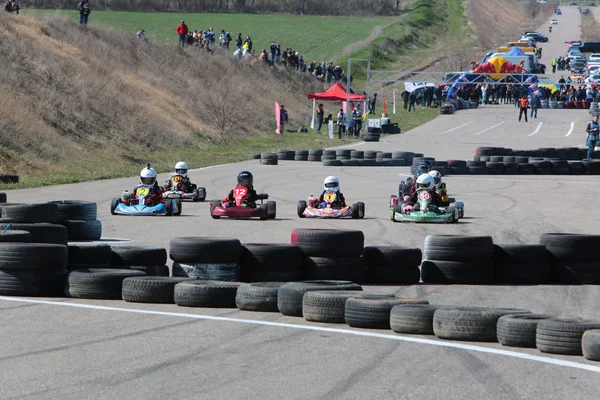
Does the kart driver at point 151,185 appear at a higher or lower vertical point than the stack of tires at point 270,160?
lower

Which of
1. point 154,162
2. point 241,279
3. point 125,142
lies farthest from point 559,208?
point 125,142

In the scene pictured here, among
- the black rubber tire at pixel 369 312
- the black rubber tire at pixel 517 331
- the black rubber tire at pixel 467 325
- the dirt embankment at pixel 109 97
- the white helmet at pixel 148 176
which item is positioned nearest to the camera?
the black rubber tire at pixel 517 331

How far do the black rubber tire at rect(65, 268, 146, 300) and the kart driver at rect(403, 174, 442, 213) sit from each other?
884cm

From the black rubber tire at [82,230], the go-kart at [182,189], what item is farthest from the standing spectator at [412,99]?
the black rubber tire at [82,230]

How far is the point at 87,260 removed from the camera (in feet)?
34.9

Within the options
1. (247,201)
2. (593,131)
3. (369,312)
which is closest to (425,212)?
(247,201)

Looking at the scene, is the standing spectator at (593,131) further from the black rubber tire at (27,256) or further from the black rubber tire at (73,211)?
the black rubber tire at (27,256)

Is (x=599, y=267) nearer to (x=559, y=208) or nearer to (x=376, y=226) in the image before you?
(x=376, y=226)

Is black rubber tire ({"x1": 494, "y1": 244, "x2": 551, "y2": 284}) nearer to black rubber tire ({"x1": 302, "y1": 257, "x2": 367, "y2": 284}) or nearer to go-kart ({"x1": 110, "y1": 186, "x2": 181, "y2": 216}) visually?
black rubber tire ({"x1": 302, "y1": 257, "x2": 367, "y2": 284})

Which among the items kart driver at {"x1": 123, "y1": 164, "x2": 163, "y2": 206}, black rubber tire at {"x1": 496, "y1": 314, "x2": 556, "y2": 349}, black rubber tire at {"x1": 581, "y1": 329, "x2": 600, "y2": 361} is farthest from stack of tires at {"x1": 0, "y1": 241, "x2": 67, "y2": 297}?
kart driver at {"x1": 123, "y1": 164, "x2": 163, "y2": 206}

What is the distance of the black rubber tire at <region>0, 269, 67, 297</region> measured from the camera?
9938 millimetres

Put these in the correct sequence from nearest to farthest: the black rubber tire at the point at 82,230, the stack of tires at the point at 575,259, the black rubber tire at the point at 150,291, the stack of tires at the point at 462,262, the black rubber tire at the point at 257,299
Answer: the black rubber tire at the point at 257,299
the black rubber tire at the point at 150,291
the stack of tires at the point at 462,262
the stack of tires at the point at 575,259
the black rubber tire at the point at 82,230

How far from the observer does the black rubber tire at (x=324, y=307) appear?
8664 millimetres

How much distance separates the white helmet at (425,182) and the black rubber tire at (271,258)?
24.8 ft
